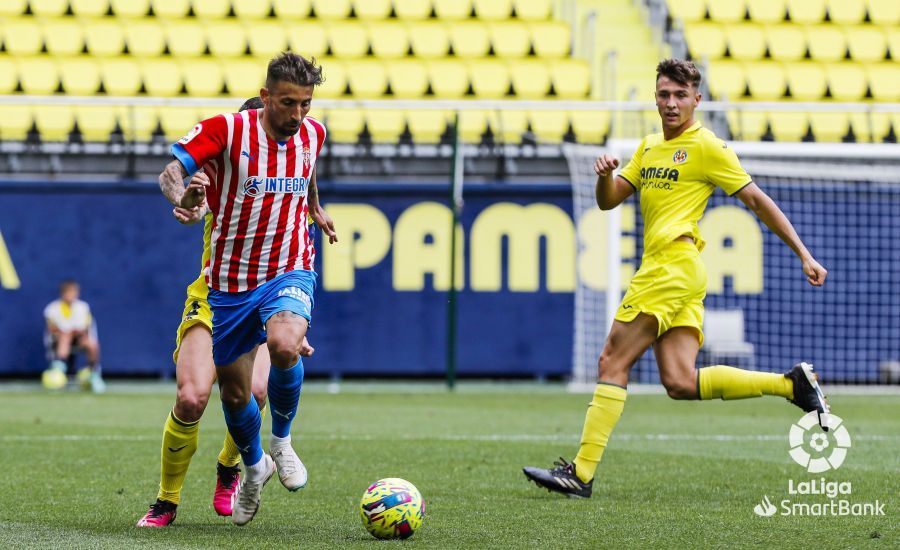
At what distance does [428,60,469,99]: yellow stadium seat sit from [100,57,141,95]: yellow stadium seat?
144 inches

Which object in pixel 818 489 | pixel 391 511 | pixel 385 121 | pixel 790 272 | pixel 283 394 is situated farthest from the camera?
pixel 385 121

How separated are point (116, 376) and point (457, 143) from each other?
482 cm

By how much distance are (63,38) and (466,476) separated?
12585mm

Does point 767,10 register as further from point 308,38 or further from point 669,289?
point 669,289

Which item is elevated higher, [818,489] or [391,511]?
[391,511]

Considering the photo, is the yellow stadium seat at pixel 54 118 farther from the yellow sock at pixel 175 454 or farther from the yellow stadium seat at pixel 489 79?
the yellow sock at pixel 175 454

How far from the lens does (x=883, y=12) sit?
20641mm

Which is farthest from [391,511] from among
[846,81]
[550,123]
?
[846,81]

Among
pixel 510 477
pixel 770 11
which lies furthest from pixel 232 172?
pixel 770 11

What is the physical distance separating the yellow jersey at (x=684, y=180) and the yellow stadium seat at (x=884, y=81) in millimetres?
12610

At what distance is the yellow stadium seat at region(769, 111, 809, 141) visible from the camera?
17406 mm

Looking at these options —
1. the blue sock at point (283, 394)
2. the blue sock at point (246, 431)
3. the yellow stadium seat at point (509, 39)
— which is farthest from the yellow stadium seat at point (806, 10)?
the blue sock at point (246, 431)

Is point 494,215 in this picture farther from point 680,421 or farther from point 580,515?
point 580,515

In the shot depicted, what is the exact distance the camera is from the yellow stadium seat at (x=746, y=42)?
19.5 m
